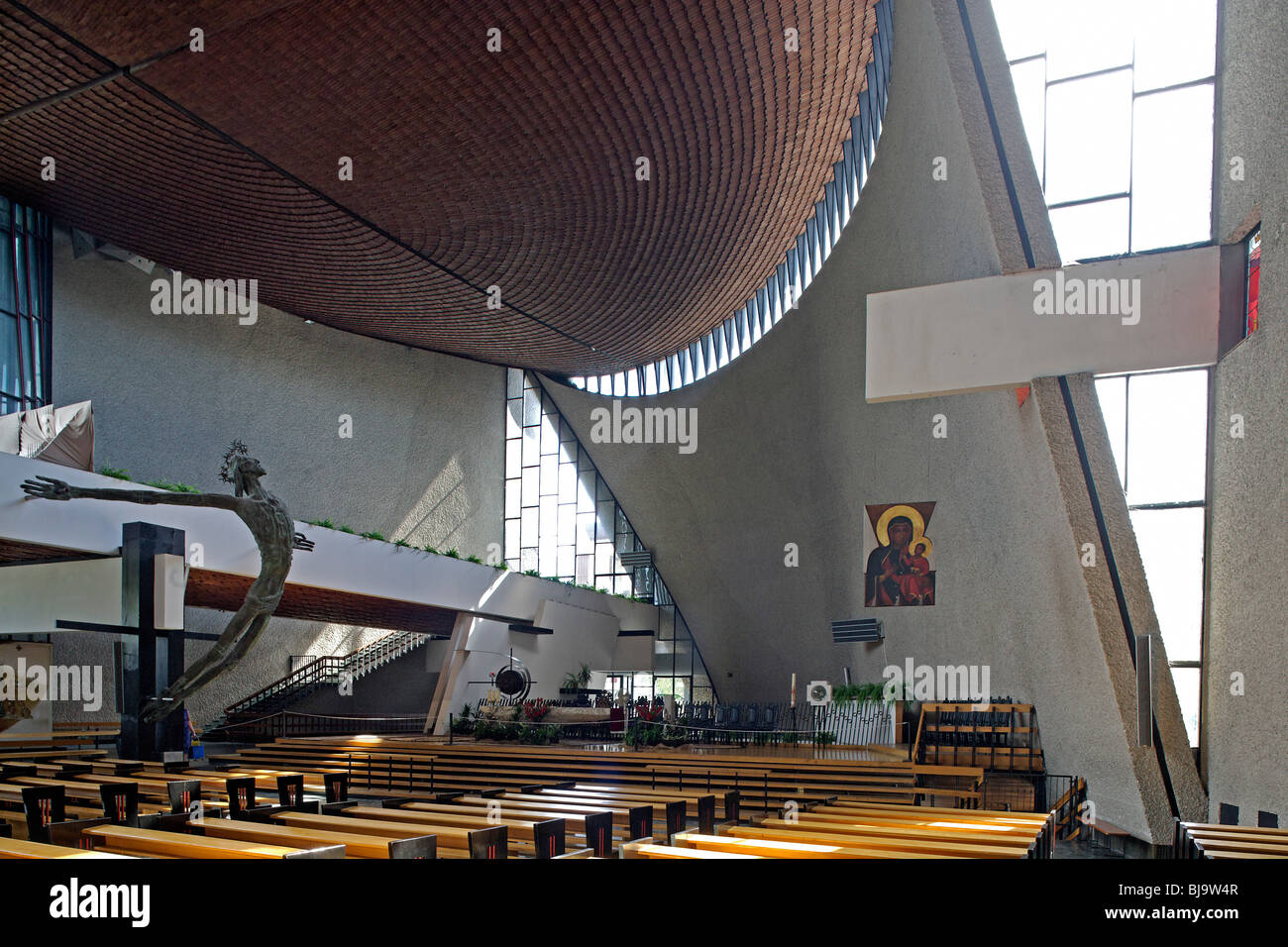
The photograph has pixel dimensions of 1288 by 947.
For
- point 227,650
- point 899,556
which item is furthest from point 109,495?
point 899,556

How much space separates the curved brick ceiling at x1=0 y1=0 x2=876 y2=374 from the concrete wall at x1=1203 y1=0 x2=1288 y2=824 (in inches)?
199

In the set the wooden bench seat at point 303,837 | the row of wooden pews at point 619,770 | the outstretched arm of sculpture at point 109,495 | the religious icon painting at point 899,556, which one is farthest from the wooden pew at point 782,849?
the religious icon painting at point 899,556

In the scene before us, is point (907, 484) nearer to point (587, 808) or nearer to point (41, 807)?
point (587, 808)

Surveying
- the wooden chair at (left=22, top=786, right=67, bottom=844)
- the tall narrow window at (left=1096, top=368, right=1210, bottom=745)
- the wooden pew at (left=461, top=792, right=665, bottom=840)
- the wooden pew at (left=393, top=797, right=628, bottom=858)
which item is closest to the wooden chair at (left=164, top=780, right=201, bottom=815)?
the wooden chair at (left=22, top=786, right=67, bottom=844)

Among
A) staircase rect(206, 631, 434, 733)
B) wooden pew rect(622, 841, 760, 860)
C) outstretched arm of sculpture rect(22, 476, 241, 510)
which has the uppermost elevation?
outstretched arm of sculpture rect(22, 476, 241, 510)

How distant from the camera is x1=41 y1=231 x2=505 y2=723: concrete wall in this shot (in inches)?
783

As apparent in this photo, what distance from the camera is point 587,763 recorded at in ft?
43.7

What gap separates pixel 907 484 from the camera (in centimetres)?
1714

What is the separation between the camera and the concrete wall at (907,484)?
423 inches

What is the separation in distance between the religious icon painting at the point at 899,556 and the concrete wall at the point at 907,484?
0.29 metres

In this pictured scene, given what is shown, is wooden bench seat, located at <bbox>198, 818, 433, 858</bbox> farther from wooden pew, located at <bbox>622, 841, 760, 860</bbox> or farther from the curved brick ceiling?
the curved brick ceiling
